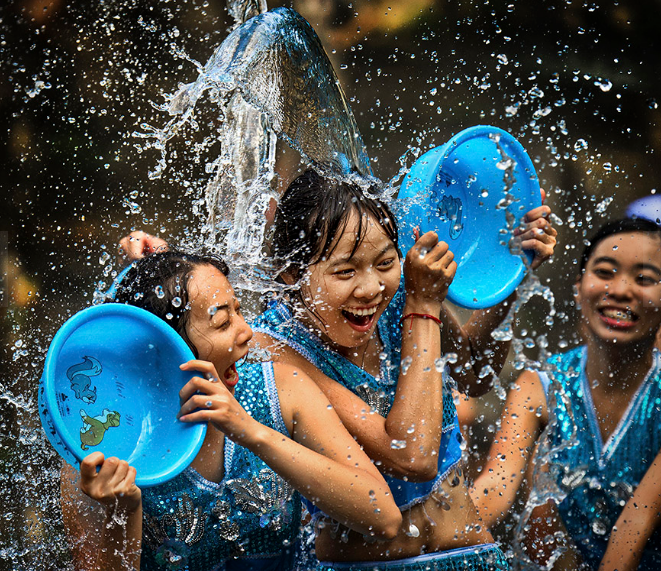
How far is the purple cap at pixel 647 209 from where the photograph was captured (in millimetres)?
3138

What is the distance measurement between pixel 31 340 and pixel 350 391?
8.67 feet

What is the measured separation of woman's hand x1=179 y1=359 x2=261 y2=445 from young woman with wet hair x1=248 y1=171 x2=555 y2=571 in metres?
0.35

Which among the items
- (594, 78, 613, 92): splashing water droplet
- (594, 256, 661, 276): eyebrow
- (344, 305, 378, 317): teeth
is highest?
(594, 78, 613, 92): splashing water droplet

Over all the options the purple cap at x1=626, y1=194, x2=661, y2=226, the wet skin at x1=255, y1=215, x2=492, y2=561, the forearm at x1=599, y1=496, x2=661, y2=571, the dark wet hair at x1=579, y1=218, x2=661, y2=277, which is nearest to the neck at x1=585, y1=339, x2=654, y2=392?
the dark wet hair at x1=579, y1=218, x2=661, y2=277

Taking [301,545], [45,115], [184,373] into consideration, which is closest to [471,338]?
[301,545]

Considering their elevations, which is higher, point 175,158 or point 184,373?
point 175,158

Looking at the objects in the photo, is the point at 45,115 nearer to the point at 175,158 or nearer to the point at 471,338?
the point at 175,158

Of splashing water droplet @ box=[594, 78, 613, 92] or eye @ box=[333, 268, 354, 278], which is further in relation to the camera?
splashing water droplet @ box=[594, 78, 613, 92]

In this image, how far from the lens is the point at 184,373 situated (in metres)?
1.80

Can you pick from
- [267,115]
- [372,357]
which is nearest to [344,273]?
[372,357]

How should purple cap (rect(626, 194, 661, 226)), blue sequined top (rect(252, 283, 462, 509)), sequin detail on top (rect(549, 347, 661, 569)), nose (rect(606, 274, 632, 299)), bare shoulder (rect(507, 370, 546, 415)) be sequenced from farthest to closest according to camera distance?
purple cap (rect(626, 194, 661, 226)) → bare shoulder (rect(507, 370, 546, 415)) → nose (rect(606, 274, 632, 299)) → sequin detail on top (rect(549, 347, 661, 569)) → blue sequined top (rect(252, 283, 462, 509))

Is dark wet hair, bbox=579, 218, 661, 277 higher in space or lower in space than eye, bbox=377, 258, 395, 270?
higher

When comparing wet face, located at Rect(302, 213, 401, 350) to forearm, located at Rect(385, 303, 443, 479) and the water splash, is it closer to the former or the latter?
forearm, located at Rect(385, 303, 443, 479)

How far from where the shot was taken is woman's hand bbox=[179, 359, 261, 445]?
5.57 ft
